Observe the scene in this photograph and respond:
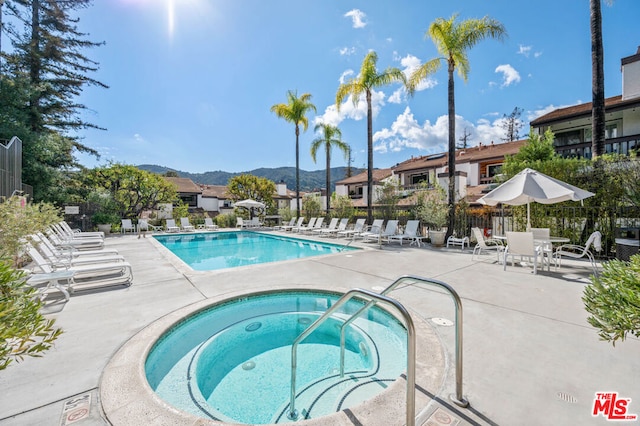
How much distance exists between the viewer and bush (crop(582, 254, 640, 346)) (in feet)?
4.86

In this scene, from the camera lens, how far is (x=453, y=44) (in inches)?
429

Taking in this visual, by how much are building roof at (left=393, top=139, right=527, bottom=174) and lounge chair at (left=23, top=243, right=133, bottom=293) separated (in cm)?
2519

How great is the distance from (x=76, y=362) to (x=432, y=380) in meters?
3.64

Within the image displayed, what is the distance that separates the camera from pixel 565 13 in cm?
1128

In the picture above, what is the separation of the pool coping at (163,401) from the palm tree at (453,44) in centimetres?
987

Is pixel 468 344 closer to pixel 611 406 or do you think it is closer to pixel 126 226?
pixel 611 406

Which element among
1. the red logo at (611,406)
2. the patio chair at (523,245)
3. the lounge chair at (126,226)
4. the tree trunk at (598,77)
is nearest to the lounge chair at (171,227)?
the lounge chair at (126,226)

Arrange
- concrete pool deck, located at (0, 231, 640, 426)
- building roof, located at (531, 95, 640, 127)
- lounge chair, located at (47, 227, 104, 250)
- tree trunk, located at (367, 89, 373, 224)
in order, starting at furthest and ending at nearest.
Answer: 1. building roof, located at (531, 95, 640, 127)
2. tree trunk, located at (367, 89, 373, 224)
3. lounge chair, located at (47, 227, 104, 250)
4. concrete pool deck, located at (0, 231, 640, 426)

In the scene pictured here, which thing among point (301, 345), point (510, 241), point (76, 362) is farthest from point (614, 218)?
point (76, 362)

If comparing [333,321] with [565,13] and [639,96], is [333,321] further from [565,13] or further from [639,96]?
[639,96]

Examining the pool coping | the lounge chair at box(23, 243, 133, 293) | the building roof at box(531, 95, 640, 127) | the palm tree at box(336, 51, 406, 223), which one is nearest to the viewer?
the pool coping

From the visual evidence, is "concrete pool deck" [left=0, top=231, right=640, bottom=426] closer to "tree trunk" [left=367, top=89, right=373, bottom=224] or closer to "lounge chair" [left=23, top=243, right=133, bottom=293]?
"lounge chair" [left=23, top=243, right=133, bottom=293]

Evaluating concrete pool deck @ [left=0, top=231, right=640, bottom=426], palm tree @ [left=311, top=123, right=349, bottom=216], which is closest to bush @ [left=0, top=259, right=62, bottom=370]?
→ concrete pool deck @ [left=0, top=231, right=640, bottom=426]

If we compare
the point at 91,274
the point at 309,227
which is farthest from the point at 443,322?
the point at 309,227
